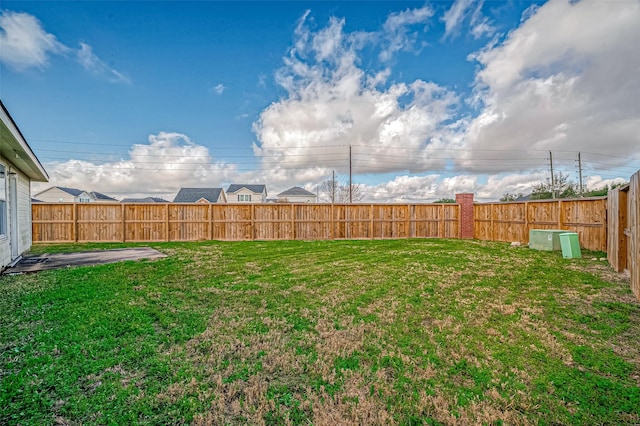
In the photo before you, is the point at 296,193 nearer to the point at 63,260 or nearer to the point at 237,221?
the point at 237,221

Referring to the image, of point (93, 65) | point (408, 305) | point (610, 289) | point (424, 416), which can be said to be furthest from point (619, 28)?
point (93, 65)

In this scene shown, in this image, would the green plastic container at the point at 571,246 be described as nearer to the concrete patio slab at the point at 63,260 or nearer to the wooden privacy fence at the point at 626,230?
the wooden privacy fence at the point at 626,230

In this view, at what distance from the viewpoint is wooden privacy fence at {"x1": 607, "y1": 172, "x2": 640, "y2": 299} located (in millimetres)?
4516

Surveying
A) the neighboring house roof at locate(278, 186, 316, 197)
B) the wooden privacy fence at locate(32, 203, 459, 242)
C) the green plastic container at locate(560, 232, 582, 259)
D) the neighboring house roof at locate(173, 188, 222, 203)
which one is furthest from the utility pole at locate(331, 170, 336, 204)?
the green plastic container at locate(560, 232, 582, 259)

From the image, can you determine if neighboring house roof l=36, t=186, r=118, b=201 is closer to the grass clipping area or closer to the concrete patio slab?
the concrete patio slab

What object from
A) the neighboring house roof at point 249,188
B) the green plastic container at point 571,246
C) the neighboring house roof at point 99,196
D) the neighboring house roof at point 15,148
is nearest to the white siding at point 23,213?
the neighboring house roof at point 15,148

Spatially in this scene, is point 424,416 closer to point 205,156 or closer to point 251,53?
point 251,53

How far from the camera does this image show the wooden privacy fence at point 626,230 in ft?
14.8

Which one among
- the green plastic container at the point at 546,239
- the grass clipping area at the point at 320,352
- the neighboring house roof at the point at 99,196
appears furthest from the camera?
the neighboring house roof at the point at 99,196

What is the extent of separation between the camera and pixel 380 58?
1178cm

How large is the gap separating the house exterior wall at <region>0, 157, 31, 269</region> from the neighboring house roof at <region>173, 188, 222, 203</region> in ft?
76.7

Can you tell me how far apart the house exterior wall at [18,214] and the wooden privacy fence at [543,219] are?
52.4ft

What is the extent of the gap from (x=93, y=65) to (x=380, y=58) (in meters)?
11.3

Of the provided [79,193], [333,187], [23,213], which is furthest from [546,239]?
[79,193]
